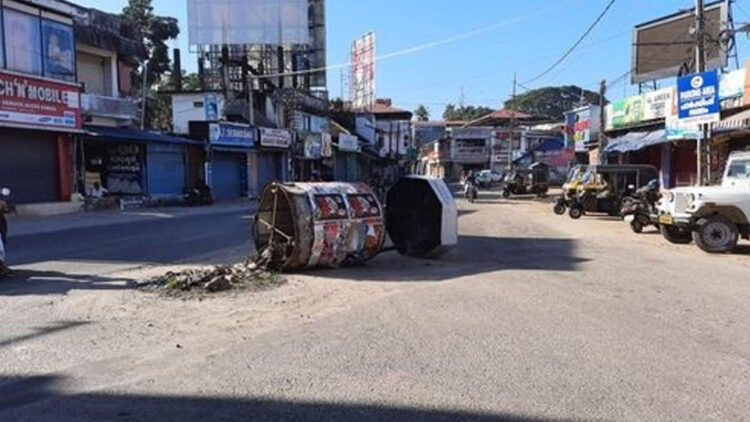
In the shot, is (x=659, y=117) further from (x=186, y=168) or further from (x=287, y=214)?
(x=287, y=214)

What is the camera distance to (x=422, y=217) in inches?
607

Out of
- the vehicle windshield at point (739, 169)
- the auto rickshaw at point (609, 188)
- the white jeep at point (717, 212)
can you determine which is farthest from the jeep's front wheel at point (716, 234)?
the auto rickshaw at point (609, 188)

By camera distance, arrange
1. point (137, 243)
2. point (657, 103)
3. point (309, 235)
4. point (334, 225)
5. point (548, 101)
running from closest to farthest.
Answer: point (309, 235), point (334, 225), point (137, 243), point (657, 103), point (548, 101)

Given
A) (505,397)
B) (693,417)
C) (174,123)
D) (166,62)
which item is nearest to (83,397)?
(505,397)

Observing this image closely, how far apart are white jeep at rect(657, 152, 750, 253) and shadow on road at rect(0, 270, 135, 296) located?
11839 mm

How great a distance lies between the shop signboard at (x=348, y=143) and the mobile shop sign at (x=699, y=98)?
1752 inches

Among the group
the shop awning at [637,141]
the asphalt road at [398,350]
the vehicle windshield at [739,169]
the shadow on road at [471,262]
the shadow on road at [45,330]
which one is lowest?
the shadow on road at [471,262]

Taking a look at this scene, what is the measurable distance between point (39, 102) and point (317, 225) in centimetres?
2024

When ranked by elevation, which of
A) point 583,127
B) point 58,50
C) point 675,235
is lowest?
point 675,235

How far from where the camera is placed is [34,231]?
2111 centimetres

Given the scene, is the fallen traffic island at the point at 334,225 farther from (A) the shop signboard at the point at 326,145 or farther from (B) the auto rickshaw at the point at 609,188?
(A) the shop signboard at the point at 326,145

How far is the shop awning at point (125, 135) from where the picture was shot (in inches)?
1261

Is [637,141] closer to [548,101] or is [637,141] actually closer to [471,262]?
[471,262]

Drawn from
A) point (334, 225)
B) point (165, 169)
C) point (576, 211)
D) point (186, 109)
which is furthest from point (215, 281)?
point (186, 109)
